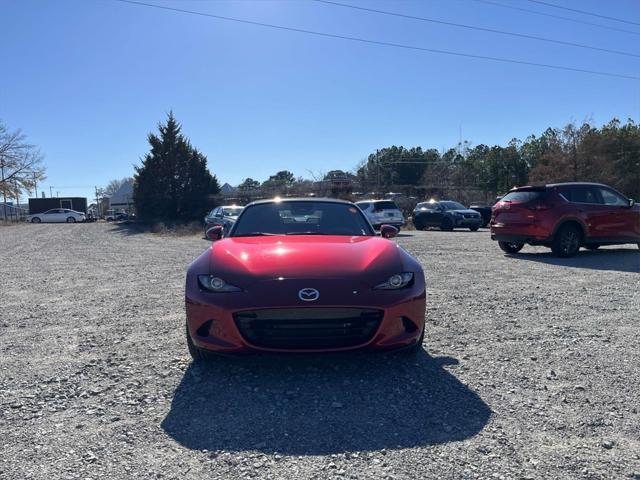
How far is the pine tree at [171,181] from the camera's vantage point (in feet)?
122

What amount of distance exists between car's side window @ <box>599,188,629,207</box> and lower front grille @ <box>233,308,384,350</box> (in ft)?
35.0

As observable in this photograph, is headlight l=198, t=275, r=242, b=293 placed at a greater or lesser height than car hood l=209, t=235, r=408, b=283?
lesser

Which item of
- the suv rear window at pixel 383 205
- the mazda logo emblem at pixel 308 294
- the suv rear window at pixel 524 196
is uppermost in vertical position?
the suv rear window at pixel 524 196

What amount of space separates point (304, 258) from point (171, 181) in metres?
35.2

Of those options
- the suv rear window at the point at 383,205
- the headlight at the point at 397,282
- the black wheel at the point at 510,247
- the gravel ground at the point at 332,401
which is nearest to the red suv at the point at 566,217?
the black wheel at the point at 510,247

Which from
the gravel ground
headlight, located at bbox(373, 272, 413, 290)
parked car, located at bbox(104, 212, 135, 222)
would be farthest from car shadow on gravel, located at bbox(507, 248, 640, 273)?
parked car, located at bbox(104, 212, 135, 222)

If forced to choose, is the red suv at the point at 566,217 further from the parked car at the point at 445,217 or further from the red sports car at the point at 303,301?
the parked car at the point at 445,217

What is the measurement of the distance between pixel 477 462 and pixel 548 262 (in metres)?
9.37

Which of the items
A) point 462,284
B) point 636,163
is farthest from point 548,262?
point 636,163

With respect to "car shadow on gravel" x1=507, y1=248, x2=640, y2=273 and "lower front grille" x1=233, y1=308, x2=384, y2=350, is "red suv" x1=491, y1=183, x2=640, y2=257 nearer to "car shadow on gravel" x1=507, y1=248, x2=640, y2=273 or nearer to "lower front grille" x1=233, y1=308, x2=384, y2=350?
"car shadow on gravel" x1=507, y1=248, x2=640, y2=273

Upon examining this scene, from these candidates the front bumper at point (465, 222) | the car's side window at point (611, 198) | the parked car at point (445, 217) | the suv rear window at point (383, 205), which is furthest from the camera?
the parked car at point (445, 217)

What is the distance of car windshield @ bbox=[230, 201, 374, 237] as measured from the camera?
17.1 ft

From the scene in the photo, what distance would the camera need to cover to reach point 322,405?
346cm

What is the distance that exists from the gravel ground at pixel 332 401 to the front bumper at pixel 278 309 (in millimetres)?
308
